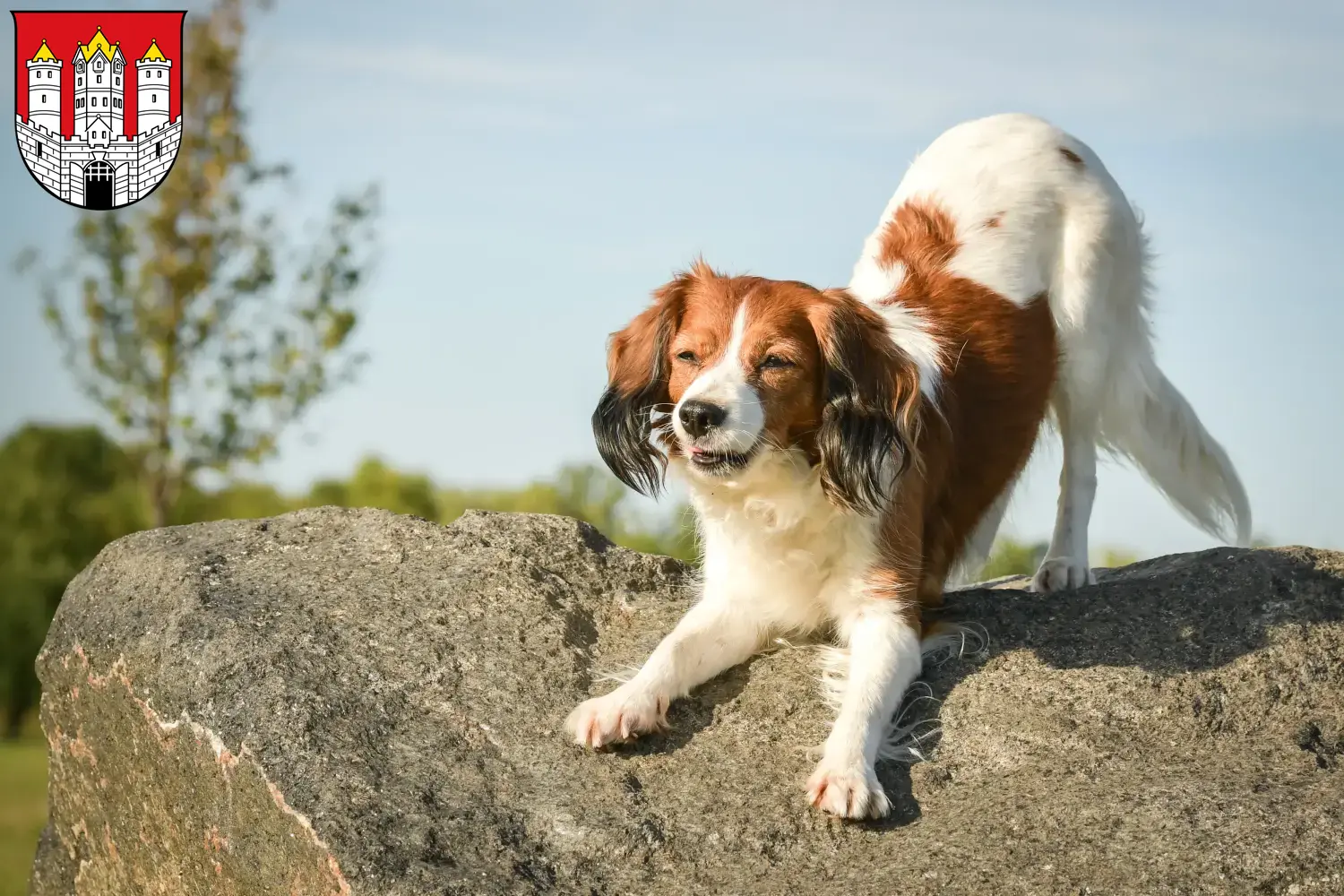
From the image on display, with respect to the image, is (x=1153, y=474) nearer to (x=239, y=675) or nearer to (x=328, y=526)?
(x=328, y=526)

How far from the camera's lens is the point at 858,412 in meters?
4.51

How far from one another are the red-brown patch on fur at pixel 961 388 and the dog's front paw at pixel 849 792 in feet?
2.89

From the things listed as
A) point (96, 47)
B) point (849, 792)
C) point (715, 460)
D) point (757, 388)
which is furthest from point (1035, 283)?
point (96, 47)

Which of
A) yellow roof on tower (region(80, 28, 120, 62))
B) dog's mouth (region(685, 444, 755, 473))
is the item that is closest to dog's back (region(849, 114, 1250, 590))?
dog's mouth (region(685, 444, 755, 473))

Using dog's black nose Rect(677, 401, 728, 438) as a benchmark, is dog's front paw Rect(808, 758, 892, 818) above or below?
below

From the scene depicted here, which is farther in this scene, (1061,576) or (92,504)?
(92,504)

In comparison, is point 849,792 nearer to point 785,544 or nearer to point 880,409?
point 785,544

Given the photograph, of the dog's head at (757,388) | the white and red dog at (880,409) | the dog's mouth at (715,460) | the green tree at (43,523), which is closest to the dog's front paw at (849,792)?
the white and red dog at (880,409)

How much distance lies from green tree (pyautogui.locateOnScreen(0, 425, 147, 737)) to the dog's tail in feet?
29.1

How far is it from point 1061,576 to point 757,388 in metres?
2.20

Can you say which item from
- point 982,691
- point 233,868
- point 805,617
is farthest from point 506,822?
point 982,691

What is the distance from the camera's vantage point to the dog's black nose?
4.17m

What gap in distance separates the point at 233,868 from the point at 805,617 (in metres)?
2.02

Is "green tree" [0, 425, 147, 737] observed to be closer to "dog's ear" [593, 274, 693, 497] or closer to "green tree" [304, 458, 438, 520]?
"green tree" [304, 458, 438, 520]
